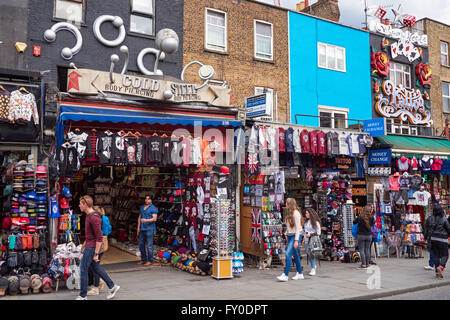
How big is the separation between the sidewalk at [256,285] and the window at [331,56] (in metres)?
10.8

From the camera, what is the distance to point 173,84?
11336 millimetres

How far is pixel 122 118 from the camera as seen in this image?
10398 millimetres

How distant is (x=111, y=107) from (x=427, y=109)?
19146 mm

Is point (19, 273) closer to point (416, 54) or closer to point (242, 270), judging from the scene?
point (242, 270)

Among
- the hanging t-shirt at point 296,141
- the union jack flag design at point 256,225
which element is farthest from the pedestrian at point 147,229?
the hanging t-shirt at point 296,141

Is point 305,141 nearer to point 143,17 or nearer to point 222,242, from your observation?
point 222,242

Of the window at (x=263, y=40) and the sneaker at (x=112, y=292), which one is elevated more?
the window at (x=263, y=40)

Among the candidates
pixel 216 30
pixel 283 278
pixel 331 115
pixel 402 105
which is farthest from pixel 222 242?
pixel 402 105

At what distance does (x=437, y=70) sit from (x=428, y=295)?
1904 cm

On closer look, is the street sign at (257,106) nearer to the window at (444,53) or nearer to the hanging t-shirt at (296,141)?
the hanging t-shirt at (296,141)

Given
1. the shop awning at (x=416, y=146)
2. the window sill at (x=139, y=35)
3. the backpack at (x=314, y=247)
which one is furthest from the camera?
the shop awning at (x=416, y=146)

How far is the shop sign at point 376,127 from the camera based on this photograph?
14859mm
